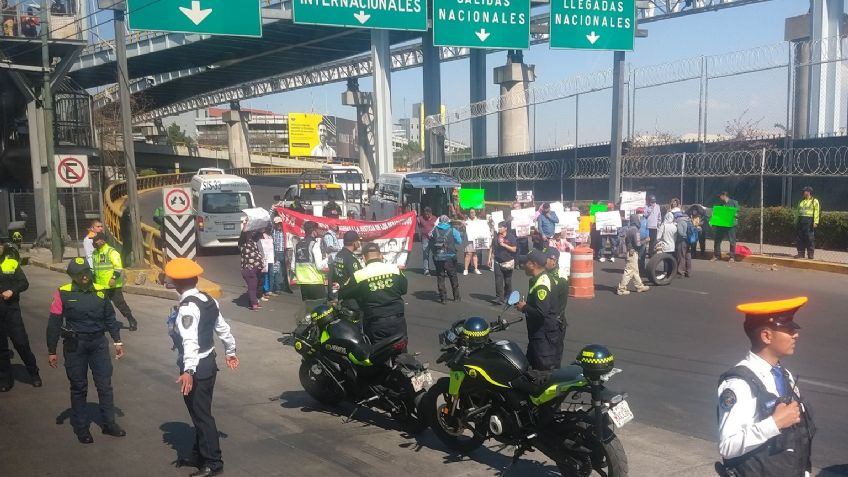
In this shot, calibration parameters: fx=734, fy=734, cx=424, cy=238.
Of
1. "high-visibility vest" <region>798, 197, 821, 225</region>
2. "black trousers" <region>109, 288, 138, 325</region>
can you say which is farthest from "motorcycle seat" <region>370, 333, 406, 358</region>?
"high-visibility vest" <region>798, 197, 821, 225</region>

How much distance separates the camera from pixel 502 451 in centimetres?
632

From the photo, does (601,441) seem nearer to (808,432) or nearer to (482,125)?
(808,432)

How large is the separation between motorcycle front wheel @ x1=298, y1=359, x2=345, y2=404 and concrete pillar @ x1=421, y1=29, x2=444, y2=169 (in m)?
29.0

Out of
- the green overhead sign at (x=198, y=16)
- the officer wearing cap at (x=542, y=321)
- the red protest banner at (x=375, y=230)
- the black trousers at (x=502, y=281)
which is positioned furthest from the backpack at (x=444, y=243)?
the green overhead sign at (x=198, y=16)

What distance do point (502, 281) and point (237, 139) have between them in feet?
221

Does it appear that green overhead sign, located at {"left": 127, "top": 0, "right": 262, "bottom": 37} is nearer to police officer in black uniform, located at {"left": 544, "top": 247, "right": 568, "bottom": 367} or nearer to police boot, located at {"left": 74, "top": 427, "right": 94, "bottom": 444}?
police boot, located at {"left": 74, "top": 427, "right": 94, "bottom": 444}

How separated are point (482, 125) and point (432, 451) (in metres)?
30.8

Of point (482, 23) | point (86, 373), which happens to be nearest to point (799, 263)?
point (482, 23)

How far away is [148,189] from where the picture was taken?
5412cm

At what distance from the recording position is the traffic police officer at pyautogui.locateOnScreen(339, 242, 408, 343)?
7.34 meters

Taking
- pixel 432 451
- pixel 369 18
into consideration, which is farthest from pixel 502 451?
pixel 369 18

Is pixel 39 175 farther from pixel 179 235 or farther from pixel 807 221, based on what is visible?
pixel 807 221

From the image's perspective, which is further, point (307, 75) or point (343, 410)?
point (307, 75)

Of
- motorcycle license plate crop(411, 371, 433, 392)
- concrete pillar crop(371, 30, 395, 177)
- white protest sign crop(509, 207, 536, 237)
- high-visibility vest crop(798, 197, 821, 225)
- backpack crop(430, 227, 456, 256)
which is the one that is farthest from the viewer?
concrete pillar crop(371, 30, 395, 177)
